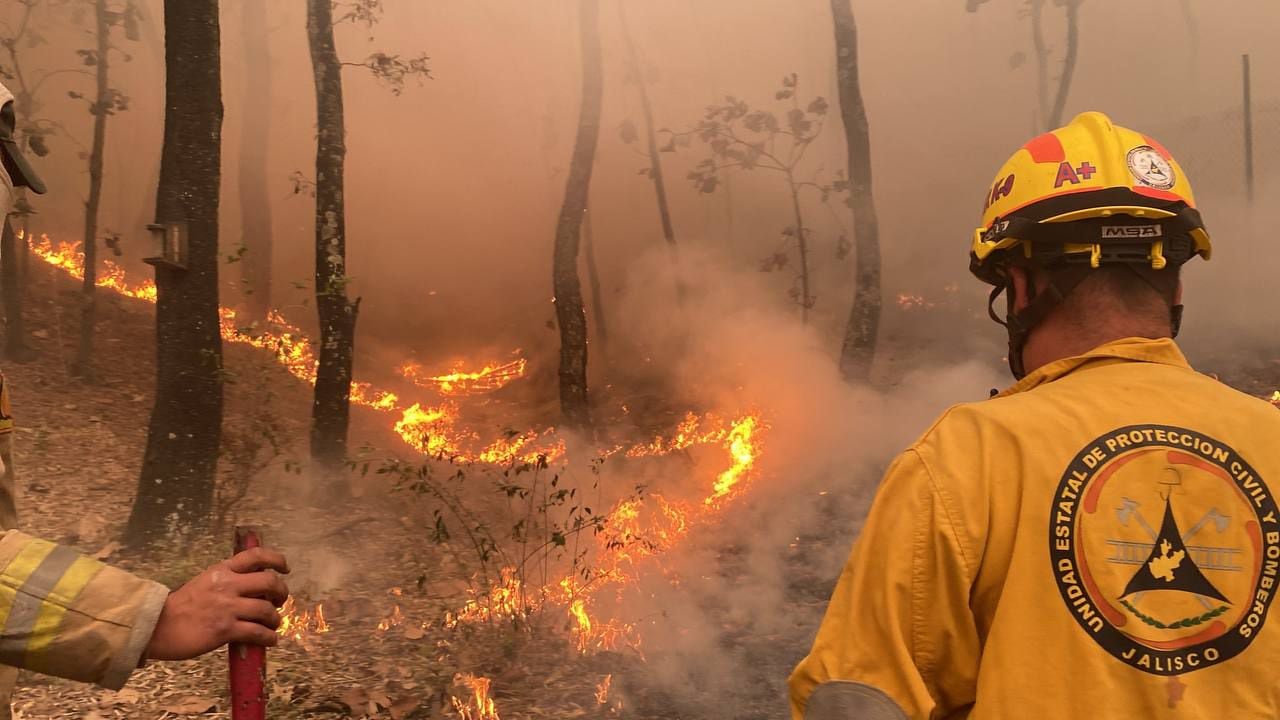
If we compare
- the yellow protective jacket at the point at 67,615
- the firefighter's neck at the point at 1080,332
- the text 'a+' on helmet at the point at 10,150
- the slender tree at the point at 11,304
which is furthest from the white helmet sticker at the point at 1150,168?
the slender tree at the point at 11,304

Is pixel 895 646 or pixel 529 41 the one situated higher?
pixel 529 41

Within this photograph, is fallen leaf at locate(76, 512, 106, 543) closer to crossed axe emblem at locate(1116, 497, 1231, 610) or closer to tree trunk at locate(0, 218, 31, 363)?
tree trunk at locate(0, 218, 31, 363)

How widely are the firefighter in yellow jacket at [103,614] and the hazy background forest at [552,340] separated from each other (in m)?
3.27

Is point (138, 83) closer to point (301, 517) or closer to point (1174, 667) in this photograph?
point (301, 517)

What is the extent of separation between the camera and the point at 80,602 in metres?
1.41

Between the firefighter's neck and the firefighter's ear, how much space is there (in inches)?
1.9

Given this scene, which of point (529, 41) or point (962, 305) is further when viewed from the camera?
point (529, 41)

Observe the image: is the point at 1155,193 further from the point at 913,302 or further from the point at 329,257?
the point at 913,302

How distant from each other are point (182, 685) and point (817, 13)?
3324cm

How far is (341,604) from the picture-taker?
5816 mm

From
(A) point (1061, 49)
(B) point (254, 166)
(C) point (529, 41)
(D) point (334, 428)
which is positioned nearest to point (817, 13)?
(A) point (1061, 49)

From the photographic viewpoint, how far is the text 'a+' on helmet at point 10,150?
1.72m

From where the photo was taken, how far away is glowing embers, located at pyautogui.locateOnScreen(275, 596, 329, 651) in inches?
204

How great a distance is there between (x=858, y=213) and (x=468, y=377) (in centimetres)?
846
